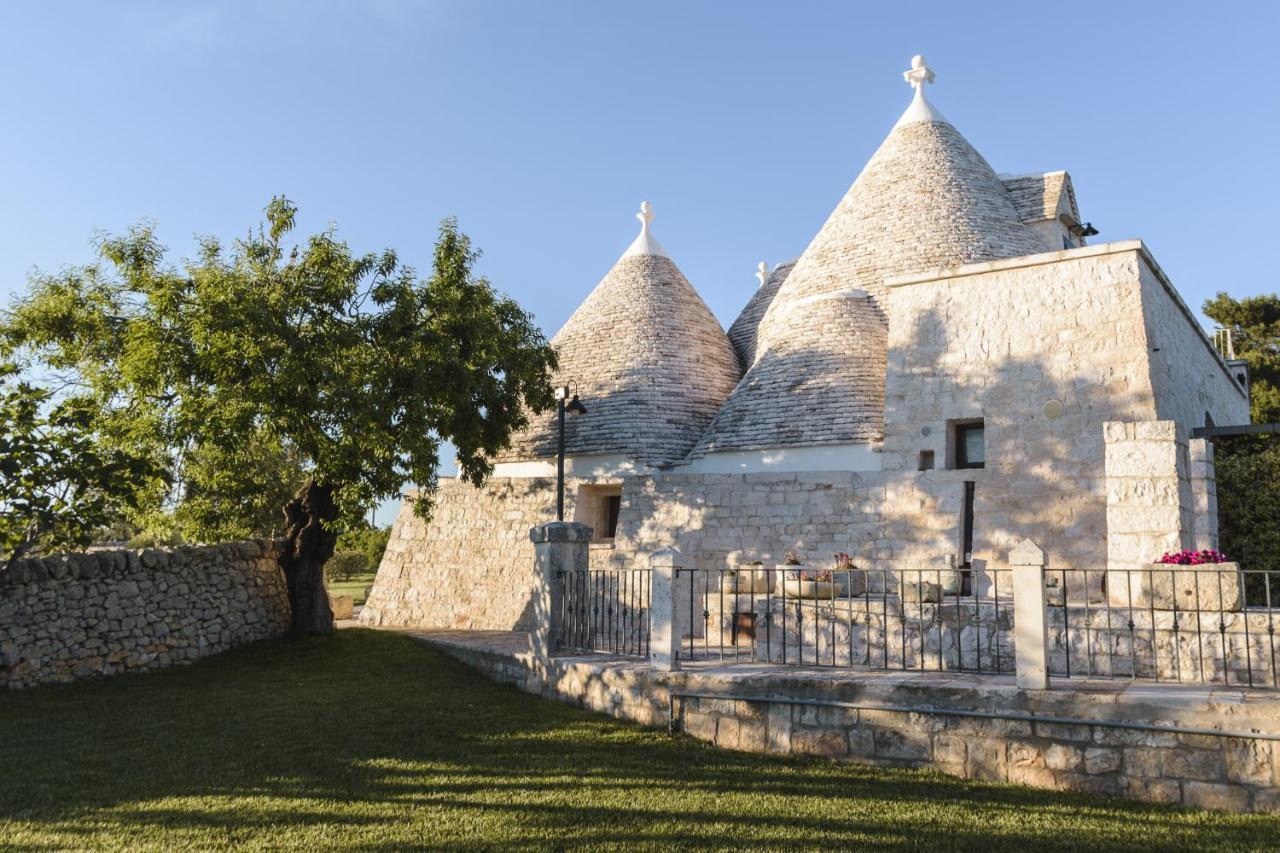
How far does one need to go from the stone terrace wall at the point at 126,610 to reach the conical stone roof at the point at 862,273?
7.64 meters

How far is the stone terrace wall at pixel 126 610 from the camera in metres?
10.1

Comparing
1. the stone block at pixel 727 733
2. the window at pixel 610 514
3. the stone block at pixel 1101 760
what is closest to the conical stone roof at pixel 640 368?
the window at pixel 610 514

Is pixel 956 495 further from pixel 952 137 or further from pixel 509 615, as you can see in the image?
pixel 952 137

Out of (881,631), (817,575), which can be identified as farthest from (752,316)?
(881,631)

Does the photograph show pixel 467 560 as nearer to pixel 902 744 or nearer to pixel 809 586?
pixel 809 586

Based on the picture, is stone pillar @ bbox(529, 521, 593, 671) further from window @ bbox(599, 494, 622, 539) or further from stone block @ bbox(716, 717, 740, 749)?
window @ bbox(599, 494, 622, 539)

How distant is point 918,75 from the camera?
19781 millimetres

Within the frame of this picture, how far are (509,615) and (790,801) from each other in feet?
34.0

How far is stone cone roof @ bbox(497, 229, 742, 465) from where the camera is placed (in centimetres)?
1675

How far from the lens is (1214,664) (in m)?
6.79

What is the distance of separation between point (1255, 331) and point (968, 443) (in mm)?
20451

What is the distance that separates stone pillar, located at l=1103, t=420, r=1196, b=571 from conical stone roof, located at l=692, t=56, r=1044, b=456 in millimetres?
5653

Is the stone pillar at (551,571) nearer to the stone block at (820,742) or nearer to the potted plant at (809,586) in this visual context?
the potted plant at (809,586)

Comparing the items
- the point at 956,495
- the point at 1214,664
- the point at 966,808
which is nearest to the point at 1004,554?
the point at 956,495
